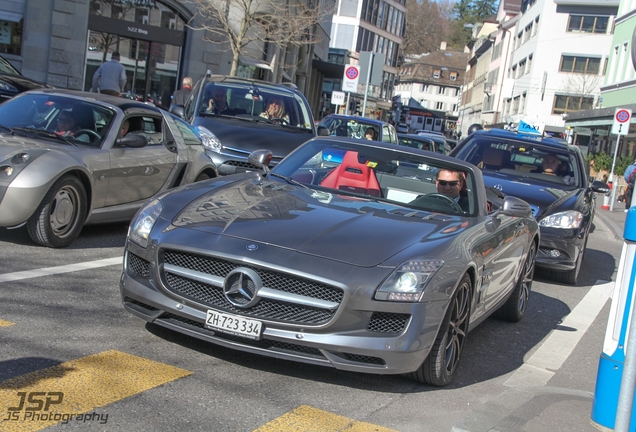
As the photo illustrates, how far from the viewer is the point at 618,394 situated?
13.0 ft

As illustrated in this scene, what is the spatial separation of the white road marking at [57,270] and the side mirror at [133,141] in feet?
4.52

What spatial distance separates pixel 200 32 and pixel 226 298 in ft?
89.3

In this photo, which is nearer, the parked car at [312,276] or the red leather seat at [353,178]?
the parked car at [312,276]

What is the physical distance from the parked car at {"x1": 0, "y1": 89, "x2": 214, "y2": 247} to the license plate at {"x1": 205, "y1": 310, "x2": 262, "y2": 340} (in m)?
3.29

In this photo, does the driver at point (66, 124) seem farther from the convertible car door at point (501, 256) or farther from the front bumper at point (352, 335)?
the convertible car door at point (501, 256)

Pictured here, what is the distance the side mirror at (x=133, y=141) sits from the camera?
28.7ft

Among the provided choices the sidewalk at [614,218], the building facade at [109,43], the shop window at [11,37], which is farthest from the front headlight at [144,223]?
the shop window at [11,37]

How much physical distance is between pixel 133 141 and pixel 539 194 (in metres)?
4.96

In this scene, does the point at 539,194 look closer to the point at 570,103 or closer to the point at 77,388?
the point at 77,388

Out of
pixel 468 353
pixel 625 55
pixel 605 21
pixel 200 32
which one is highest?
pixel 605 21

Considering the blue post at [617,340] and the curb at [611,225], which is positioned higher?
the blue post at [617,340]

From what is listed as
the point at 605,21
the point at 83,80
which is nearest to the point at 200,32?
the point at 83,80

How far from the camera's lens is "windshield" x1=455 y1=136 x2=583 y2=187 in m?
11.4

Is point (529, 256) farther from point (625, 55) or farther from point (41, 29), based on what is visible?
point (625, 55)
